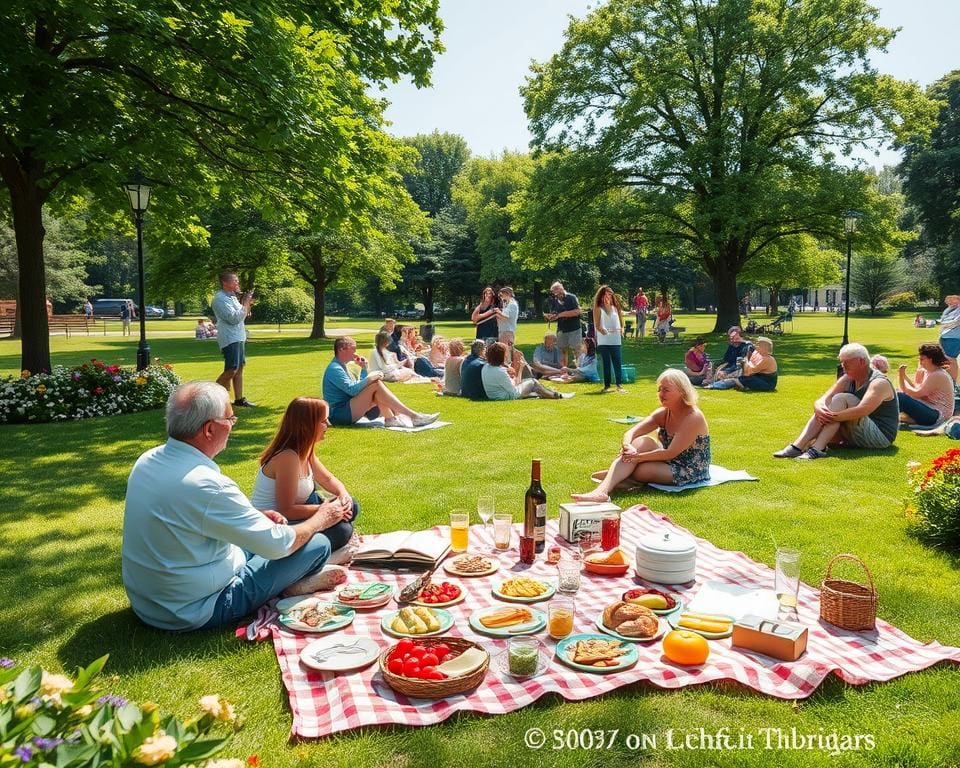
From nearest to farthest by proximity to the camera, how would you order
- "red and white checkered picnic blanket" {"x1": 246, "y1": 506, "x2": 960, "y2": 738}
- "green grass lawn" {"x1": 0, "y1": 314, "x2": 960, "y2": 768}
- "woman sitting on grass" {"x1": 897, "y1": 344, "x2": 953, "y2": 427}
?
"green grass lawn" {"x1": 0, "y1": 314, "x2": 960, "y2": 768}
"red and white checkered picnic blanket" {"x1": 246, "y1": 506, "x2": 960, "y2": 738}
"woman sitting on grass" {"x1": 897, "y1": 344, "x2": 953, "y2": 427}

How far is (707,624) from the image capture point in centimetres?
388

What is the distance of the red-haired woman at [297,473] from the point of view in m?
4.71

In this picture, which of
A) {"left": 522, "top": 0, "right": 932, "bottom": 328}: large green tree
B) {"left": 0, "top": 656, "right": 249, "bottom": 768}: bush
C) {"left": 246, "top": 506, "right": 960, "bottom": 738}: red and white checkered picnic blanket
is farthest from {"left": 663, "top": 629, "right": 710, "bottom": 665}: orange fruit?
{"left": 522, "top": 0, "right": 932, "bottom": 328}: large green tree

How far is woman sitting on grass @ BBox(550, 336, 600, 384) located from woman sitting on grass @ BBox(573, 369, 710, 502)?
28.0 feet

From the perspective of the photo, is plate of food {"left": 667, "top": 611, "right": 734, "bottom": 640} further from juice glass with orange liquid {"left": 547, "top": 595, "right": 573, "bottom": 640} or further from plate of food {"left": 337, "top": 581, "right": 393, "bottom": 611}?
plate of food {"left": 337, "top": 581, "right": 393, "bottom": 611}

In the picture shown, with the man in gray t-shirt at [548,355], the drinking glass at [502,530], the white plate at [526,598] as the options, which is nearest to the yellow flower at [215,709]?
the white plate at [526,598]

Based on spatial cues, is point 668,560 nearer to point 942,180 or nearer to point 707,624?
point 707,624

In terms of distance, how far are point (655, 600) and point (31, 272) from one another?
12.4m

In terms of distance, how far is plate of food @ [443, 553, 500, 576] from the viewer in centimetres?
477

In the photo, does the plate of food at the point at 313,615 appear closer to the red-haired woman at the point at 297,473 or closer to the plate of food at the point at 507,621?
the red-haired woman at the point at 297,473

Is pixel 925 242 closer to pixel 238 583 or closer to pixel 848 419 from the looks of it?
pixel 848 419

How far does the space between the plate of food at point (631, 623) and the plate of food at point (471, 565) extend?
3.26 feet

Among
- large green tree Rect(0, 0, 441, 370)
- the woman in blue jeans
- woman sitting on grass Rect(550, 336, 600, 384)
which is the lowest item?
woman sitting on grass Rect(550, 336, 600, 384)

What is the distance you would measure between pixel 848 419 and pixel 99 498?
8.59 m
